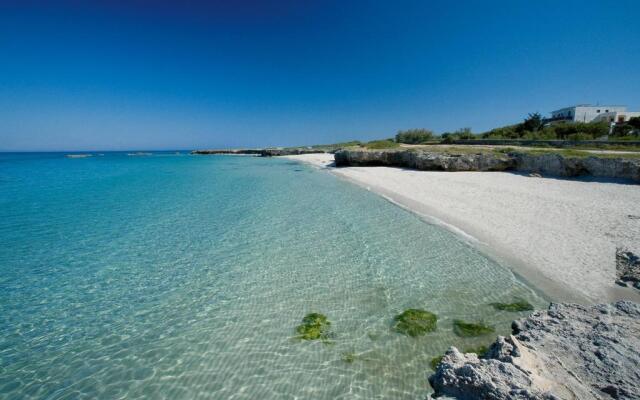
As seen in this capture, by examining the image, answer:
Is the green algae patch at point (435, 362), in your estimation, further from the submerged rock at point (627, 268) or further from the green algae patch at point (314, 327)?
the submerged rock at point (627, 268)

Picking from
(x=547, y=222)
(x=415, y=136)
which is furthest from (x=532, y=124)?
(x=547, y=222)

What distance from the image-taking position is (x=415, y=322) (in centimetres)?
595

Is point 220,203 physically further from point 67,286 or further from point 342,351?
point 342,351

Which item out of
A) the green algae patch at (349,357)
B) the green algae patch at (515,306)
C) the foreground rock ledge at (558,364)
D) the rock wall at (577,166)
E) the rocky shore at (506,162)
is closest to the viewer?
the foreground rock ledge at (558,364)

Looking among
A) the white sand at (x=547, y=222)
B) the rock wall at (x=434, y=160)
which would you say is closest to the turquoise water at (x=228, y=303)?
the white sand at (x=547, y=222)

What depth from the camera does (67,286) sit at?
24.4 feet

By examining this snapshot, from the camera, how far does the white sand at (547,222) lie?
721cm

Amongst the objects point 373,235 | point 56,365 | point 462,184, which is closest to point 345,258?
point 373,235

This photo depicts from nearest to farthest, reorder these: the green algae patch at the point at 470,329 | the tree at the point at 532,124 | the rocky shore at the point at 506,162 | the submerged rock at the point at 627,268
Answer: the green algae patch at the point at 470,329, the submerged rock at the point at 627,268, the rocky shore at the point at 506,162, the tree at the point at 532,124

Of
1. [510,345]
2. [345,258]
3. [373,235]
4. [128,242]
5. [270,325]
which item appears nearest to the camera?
[510,345]

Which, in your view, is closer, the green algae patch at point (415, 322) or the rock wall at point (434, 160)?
the green algae patch at point (415, 322)

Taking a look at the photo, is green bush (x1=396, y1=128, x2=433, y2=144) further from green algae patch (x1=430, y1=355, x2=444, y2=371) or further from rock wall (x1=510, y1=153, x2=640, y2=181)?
green algae patch (x1=430, y1=355, x2=444, y2=371)

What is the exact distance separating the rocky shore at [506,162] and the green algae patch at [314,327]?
23.1 meters

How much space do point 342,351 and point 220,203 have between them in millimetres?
15240
